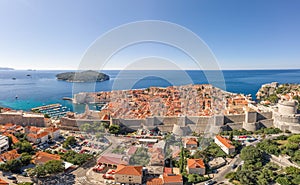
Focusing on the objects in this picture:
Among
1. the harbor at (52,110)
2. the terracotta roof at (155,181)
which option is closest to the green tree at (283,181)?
the terracotta roof at (155,181)

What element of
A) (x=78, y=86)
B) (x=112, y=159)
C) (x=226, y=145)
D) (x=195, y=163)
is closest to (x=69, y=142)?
(x=112, y=159)

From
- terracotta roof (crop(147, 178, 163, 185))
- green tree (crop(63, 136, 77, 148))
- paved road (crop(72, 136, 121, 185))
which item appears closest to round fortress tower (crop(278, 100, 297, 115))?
terracotta roof (crop(147, 178, 163, 185))

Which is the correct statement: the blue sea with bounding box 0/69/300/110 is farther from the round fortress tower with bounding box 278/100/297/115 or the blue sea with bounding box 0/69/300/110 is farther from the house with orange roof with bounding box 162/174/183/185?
the house with orange roof with bounding box 162/174/183/185

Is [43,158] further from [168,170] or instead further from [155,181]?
[168,170]

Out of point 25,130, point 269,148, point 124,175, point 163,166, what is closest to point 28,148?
point 25,130

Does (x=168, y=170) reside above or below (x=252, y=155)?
below

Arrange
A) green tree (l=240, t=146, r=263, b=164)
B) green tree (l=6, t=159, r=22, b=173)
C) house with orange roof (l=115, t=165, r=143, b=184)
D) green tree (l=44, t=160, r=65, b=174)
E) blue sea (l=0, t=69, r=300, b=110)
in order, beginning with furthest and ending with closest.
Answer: blue sea (l=0, t=69, r=300, b=110), green tree (l=240, t=146, r=263, b=164), green tree (l=6, t=159, r=22, b=173), green tree (l=44, t=160, r=65, b=174), house with orange roof (l=115, t=165, r=143, b=184)

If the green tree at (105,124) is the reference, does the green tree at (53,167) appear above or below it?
below

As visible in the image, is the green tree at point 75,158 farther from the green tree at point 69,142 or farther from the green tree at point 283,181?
the green tree at point 283,181

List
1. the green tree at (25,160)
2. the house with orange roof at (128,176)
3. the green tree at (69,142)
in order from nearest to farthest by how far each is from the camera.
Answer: the house with orange roof at (128,176), the green tree at (25,160), the green tree at (69,142)
